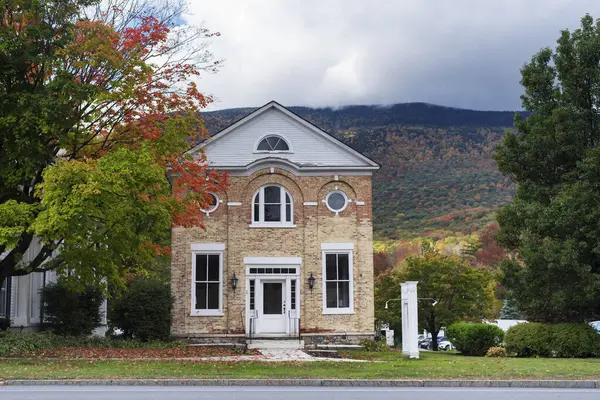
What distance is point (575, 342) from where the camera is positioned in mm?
24984

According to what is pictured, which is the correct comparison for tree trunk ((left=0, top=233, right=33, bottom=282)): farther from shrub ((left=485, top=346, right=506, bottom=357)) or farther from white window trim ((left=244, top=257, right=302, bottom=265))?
shrub ((left=485, top=346, right=506, bottom=357))

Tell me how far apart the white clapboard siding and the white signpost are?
792 cm

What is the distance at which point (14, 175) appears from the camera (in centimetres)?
2105

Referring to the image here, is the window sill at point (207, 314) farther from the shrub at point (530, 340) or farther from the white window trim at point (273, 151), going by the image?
the shrub at point (530, 340)

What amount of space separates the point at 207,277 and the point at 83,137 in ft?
32.5

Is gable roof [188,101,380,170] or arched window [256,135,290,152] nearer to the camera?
gable roof [188,101,380,170]

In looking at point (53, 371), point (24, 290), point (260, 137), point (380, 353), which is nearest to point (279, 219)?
point (260, 137)

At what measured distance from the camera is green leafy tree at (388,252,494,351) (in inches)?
1671

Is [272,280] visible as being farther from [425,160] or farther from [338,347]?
[425,160]

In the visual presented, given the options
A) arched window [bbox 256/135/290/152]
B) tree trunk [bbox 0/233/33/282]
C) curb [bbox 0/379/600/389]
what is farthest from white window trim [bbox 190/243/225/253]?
curb [bbox 0/379/600/389]

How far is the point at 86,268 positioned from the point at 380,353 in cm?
1101

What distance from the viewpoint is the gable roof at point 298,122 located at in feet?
98.8

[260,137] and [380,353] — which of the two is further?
[260,137]

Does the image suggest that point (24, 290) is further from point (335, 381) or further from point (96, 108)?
point (335, 381)
